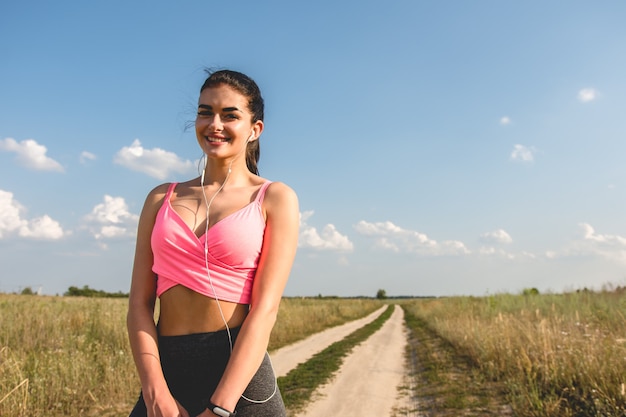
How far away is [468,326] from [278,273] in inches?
513

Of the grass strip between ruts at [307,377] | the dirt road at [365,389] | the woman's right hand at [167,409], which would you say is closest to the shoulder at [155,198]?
the woman's right hand at [167,409]

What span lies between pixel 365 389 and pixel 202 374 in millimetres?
7906

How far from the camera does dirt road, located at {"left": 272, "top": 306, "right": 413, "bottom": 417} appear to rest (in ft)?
24.5

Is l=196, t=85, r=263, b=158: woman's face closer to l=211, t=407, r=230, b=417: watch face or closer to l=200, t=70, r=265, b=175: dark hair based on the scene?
l=200, t=70, r=265, b=175: dark hair

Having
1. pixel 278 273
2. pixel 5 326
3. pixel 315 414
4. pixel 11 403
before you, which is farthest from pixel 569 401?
pixel 5 326

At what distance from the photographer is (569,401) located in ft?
21.8

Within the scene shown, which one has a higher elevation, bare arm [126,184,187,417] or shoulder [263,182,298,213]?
shoulder [263,182,298,213]

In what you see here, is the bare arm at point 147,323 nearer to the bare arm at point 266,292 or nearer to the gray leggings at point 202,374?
the gray leggings at point 202,374

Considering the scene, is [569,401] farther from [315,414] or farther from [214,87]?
[214,87]

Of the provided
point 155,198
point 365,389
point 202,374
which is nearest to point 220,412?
point 202,374

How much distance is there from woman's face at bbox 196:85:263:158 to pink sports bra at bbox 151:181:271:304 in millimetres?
304

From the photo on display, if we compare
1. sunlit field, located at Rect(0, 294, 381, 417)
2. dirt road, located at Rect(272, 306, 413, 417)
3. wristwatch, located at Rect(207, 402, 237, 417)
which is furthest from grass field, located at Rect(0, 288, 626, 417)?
wristwatch, located at Rect(207, 402, 237, 417)

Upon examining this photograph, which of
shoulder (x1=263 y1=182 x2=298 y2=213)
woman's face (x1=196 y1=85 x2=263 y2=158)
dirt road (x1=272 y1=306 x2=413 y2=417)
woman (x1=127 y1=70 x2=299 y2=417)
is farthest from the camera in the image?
dirt road (x1=272 y1=306 x2=413 y2=417)

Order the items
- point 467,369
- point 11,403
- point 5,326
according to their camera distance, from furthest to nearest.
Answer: point 467,369 → point 5,326 → point 11,403
